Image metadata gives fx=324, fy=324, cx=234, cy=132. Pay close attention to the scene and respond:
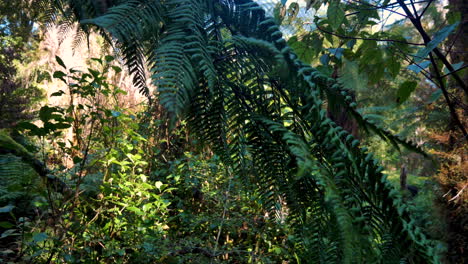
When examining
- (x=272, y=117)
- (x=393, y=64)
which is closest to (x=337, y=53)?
(x=393, y=64)

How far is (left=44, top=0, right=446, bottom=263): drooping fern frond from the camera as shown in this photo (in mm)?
482

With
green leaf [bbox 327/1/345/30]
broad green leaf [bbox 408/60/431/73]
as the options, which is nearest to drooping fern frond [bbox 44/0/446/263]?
broad green leaf [bbox 408/60/431/73]

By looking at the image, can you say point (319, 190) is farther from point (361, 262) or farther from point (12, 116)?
point (12, 116)

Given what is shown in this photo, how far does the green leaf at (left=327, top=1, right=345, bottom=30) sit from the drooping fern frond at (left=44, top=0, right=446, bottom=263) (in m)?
1.03

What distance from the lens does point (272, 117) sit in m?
0.66

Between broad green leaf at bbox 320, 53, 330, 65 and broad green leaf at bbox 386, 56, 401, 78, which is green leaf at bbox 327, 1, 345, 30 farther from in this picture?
broad green leaf at bbox 386, 56, 401, 78

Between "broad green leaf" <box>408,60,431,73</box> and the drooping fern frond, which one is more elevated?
"broad green leaf" <box>408,60,431,73</box>

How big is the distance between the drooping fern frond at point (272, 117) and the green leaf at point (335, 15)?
1.03 meters

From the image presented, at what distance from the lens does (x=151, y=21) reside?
57 cm

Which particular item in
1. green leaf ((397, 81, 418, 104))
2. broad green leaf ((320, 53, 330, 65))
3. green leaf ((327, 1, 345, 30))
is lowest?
green leaf ((397, 81, 418, 104))

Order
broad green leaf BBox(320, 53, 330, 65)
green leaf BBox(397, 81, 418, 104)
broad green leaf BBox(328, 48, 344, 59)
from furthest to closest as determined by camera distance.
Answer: broad green leaf BBox(320, 53, 330, 65)
broad green leaf BBox(328, 48, 344, 59)
green leaf BBox(397, 81, 418, 104)

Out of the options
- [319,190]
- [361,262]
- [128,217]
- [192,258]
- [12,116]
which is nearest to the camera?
[361,262]

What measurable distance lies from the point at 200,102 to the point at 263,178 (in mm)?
217

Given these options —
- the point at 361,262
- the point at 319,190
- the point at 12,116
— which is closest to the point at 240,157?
the point at 319,190
